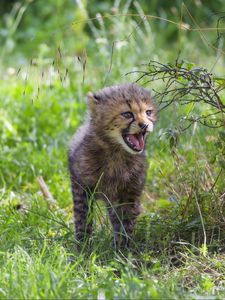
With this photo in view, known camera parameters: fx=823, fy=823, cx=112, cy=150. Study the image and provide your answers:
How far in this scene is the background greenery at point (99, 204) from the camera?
438 centimetres

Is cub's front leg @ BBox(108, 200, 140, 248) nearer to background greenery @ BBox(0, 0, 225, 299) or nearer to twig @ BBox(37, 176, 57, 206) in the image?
background greenery @ BBox(0, 0, 225, 299)

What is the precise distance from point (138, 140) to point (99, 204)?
2.28 feet

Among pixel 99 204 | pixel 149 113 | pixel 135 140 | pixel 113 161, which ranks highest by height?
pixel 149 113

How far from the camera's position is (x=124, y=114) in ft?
17.8

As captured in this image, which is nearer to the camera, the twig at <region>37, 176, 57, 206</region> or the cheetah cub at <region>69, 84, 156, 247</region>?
the cheetah cub at <region>69, 84, 156, 247</region>

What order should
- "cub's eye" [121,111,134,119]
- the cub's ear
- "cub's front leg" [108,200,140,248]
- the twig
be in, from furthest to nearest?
the twig, the cub's ear, "cub's front leg" [108,200,140,248], "cub's eye" [121,111,134,119]

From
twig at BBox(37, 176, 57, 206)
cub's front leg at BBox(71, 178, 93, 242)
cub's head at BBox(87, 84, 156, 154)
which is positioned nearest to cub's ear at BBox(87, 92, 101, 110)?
cub's head at BBox(87, 84, 156, 154)

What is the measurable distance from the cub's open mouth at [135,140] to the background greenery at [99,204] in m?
0.15

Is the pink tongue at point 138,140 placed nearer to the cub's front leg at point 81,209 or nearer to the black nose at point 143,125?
the black nose at point 143,125

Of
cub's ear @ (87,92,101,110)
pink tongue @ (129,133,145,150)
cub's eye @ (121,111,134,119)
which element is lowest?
pink tongue @ (129,133,145,150)

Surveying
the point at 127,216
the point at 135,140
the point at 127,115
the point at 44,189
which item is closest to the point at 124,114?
the point at 127,115

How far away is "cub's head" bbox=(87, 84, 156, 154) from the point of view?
5344 mm

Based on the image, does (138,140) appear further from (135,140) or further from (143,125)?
(143,125)

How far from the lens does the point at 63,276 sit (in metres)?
4.25
